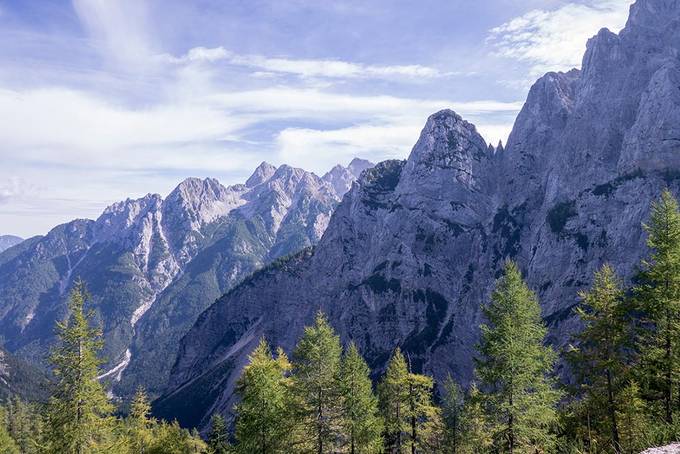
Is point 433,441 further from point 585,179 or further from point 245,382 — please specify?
point 585,179

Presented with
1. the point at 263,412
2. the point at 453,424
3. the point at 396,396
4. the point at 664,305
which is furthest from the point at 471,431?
the point at 664,305

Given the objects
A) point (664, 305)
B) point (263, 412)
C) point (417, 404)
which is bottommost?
point (417, 404)

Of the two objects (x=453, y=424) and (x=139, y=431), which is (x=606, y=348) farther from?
(x=139, y=431)

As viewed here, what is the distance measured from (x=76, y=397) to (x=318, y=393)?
63.8ft

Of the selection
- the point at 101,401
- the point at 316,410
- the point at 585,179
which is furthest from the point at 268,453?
the point at 585,179

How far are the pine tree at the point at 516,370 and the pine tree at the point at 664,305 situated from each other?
6.08m

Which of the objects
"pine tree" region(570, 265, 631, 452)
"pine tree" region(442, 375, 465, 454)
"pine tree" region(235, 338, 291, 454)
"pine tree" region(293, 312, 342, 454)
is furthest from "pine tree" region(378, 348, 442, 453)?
"pine tree" region(442, 375, 465, 454)

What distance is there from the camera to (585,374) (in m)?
30.5

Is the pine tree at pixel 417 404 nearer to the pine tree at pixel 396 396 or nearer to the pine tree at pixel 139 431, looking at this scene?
the pine tree at pixel 396 396

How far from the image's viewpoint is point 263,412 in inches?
1508

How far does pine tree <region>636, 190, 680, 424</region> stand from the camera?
87.0 ft

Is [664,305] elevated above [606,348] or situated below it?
above

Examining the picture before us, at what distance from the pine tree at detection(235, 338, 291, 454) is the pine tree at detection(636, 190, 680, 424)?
27.9 meters

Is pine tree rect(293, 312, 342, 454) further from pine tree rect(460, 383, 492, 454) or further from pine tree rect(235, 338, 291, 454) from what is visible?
pine tree rect(460, 383, 492, 454)
